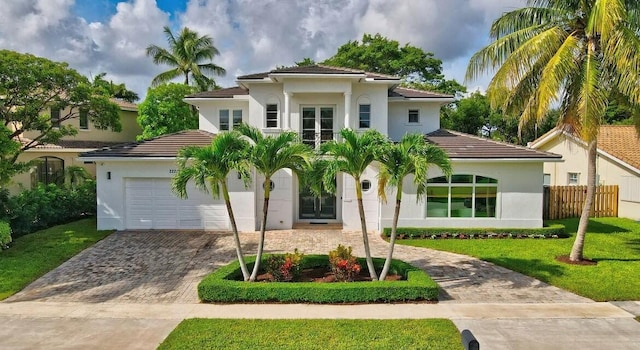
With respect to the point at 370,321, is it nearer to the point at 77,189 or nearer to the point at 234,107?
the point at 234,107

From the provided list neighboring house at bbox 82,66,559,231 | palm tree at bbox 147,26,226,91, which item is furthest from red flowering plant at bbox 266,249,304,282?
palm tree at bbox 147,26,226,91

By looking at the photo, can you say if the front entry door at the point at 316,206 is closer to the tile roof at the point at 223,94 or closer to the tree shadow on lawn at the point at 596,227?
the tile roof at the point at 223,94

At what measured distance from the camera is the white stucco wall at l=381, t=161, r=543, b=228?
17641 millimetres

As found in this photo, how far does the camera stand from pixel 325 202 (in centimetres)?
1989

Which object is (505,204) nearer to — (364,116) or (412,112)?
(412,112)

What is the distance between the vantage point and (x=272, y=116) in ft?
63.1

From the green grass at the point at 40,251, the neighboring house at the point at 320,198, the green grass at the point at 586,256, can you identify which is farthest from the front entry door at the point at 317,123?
the green grass at the point at 40,251

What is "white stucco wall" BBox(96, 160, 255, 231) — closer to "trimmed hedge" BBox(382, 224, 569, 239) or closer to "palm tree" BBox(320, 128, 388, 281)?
"trimmed hedge" BBox(382, 224, 569, 239)

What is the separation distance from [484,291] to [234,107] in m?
14.7

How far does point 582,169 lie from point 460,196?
11.4 meters

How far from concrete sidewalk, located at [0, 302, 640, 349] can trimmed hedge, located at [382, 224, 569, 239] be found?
23.8ft

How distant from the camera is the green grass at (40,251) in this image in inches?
443

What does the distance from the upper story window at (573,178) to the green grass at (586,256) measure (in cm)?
579

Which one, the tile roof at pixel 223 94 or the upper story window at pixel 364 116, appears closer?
the upper story window at pixel 364 116
